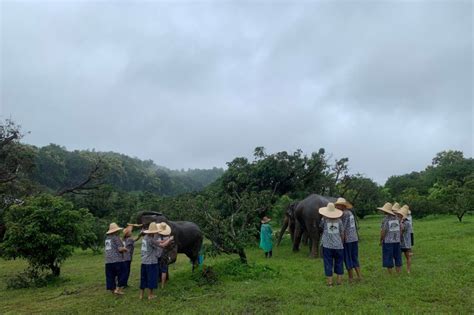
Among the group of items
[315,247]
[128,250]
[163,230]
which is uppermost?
[163,230]

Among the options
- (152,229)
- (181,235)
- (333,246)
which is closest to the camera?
(333,246)

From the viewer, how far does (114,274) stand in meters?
11.3

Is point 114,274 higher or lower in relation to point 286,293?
higher

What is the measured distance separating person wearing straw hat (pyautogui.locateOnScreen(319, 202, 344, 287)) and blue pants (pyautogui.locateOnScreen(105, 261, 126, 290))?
5.28 m

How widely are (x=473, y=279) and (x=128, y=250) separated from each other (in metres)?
8.58

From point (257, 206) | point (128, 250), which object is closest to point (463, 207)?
point (257, 206)

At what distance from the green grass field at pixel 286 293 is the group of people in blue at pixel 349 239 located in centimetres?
42

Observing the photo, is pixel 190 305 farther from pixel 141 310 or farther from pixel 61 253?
pixel 61 253

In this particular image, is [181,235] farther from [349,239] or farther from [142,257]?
[349,239]

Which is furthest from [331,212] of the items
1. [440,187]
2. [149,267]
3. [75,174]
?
[75,174]

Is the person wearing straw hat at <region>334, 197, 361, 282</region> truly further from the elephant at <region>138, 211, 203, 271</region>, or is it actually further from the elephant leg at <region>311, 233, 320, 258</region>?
the elephant leg at <region>311, 233, 320, 258</region>

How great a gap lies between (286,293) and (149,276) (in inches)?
130

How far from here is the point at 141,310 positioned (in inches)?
363

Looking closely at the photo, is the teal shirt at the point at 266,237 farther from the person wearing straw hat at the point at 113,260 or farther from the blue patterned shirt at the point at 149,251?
the blue patterned shirt at the point at 149,251
